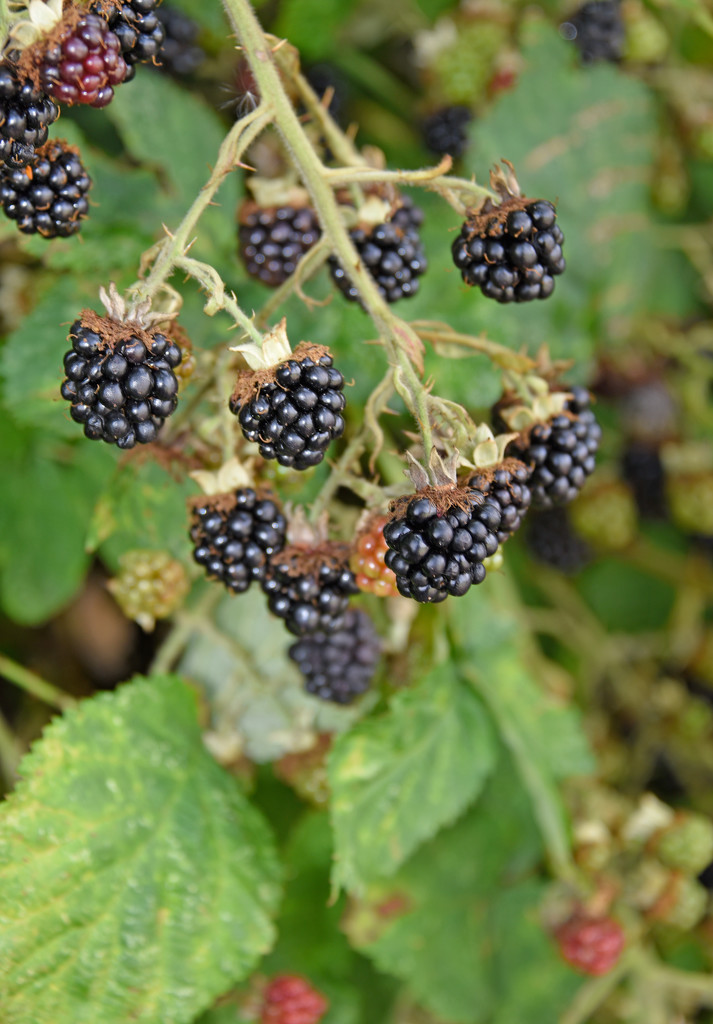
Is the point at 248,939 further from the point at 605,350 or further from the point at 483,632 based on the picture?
the point at 605,350

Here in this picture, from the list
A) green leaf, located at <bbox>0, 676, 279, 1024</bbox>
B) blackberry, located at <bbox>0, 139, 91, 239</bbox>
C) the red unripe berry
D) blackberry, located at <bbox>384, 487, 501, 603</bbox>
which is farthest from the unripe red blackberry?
blackberry, located at <bbox>0, 139, 91, 239</bbox>

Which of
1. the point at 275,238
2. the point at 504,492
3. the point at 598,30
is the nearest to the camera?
the point at 504,492

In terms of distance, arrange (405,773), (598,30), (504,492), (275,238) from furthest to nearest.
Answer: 1. (598,30)
2. (405,773)
3. (275,238)
4. (504,492)

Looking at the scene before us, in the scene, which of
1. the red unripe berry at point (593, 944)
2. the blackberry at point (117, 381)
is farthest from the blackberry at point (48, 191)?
the red unripe berry at point (593, 944)

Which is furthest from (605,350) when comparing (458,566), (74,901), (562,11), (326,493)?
(74,901)

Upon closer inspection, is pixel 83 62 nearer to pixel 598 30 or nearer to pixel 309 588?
pixel 309 588

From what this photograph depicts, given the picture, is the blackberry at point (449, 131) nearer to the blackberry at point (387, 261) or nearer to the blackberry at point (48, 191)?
the blackberry at point (387, 261)

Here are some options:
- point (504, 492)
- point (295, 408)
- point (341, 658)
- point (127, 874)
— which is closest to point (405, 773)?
point (341, 658)
